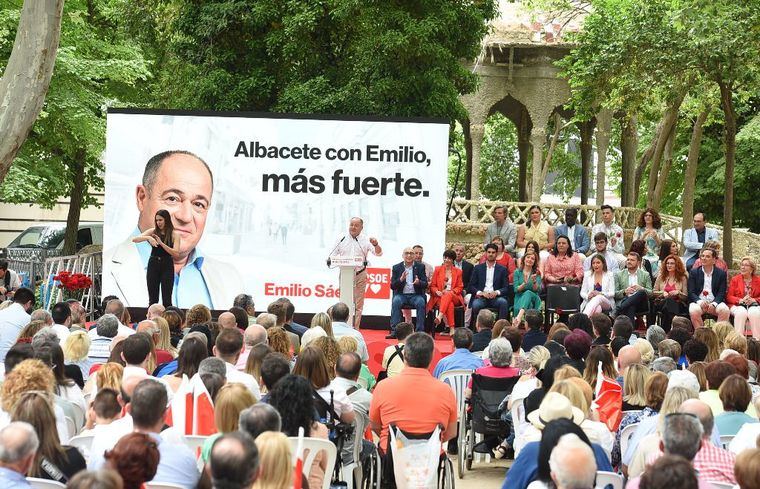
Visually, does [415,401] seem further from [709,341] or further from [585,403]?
[709,341]

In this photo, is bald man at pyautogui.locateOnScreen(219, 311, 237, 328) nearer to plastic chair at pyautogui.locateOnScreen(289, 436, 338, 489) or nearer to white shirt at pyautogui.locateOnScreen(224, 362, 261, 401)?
white shirt at pyautogui.locateOnScreen(224, 362, 261, 401)

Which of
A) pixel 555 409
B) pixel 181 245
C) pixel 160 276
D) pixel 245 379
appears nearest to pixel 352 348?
pixel 245 379

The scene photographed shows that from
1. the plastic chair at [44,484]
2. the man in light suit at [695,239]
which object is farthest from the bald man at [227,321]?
the man in light suit at [695,239]

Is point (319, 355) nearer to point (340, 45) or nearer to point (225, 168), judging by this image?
point (225, 168)

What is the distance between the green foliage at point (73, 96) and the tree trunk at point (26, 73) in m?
7.79

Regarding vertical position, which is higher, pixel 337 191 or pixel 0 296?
pixel 337 191

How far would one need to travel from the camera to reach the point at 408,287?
15258 millimetres

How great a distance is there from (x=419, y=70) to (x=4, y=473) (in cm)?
1626

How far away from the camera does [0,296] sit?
15.0 meters

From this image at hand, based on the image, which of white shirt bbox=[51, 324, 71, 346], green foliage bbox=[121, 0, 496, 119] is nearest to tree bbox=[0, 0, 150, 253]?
green foliage bbox=[121, 0, 496, 119]

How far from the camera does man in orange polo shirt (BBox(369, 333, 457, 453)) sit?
7.03 m

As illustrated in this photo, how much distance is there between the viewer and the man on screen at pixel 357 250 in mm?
15070

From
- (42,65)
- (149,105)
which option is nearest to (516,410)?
(42,65)

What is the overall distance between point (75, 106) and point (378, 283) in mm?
7498
